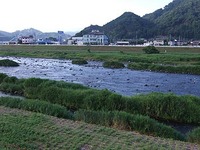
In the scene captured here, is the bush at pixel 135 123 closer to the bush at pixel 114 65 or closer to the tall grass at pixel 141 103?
the tall grass at pixel 141 103

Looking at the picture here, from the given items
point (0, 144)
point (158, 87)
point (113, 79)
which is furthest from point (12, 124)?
point (113, 79)

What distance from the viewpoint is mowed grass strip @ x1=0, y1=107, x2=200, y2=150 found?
13.0 m

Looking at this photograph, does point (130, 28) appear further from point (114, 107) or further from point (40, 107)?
point (40, 107)

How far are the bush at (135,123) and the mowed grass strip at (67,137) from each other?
1170mm

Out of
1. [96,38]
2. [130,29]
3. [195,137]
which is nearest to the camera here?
[195,137]

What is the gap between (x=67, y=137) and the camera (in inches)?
555

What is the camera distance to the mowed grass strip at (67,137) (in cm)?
1298

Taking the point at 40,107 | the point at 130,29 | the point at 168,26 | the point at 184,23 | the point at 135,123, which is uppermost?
the point at 184,23

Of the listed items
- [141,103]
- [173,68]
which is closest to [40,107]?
[141,103]

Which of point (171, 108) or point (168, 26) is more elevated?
point (168, 26)

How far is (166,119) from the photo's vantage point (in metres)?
22.9

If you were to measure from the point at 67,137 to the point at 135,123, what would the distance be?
391 cm

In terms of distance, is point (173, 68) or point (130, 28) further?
point (130, 28)

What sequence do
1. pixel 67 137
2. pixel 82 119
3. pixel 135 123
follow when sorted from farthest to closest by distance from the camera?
pixel 82 119
pixel 135 123
pixel 67 137
